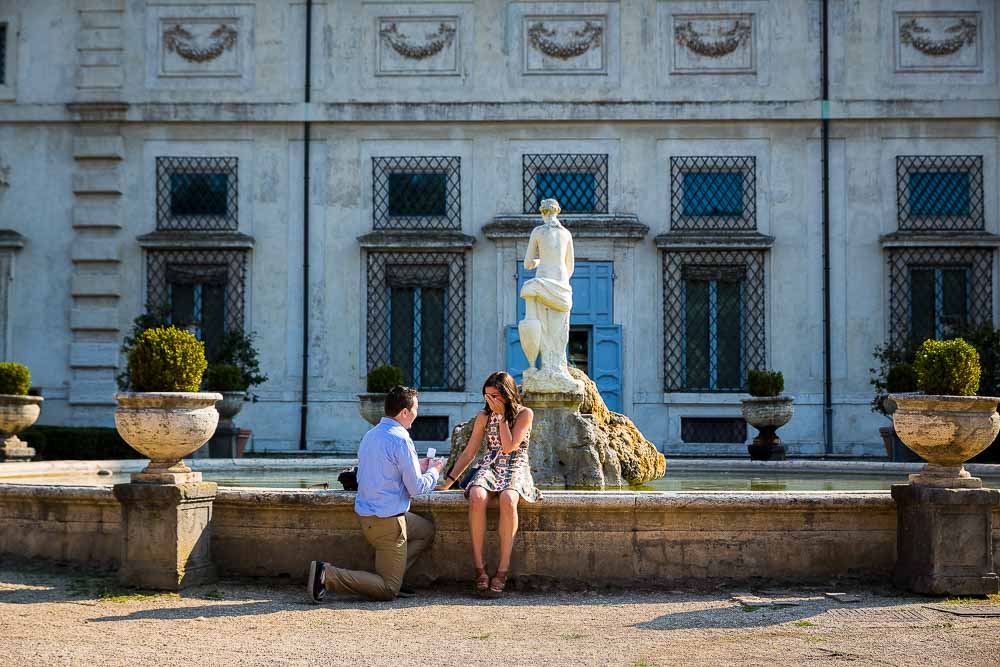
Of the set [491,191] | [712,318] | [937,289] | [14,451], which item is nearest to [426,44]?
[491,191]

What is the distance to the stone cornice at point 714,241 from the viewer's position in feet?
66.3

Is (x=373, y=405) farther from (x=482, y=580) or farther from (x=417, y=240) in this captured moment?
(x=482, y=580)

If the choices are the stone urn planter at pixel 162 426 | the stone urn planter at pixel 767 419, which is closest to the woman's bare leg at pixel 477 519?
the stone urn planter at pixel 162 426

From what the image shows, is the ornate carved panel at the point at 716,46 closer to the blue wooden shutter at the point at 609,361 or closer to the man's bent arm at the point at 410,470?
the blue wooden shutter at the point at 609,361

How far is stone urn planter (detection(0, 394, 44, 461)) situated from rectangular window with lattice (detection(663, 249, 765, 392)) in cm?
1031

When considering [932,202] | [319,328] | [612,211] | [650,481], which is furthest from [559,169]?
[650,481]

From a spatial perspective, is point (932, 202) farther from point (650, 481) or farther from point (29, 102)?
point (29, 102)

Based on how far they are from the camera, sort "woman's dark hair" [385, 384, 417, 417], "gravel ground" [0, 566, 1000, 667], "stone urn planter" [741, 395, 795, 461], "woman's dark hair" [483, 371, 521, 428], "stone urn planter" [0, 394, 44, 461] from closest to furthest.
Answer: "gravel ground" [0, 566, 1000, 667]
"woman's dark hair" [385, 384, 417, 417]
"woman's dark hair" [483, 371, 521, 428]
"stone urn planter" [0, 394, 44, 461]
"stone urn planter" [741, 395, 795, 461]

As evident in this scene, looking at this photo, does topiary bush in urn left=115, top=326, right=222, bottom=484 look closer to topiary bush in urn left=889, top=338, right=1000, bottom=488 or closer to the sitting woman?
the sitting woman

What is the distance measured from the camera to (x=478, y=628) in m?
5.99

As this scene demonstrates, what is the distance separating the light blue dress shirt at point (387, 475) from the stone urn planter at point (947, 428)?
273 centimetres

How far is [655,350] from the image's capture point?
67.3 ft

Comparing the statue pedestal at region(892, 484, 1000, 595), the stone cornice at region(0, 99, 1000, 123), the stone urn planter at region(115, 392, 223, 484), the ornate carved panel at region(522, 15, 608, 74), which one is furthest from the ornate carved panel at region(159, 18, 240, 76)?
the statue pedestal at region(892, 484, 1000, 595)

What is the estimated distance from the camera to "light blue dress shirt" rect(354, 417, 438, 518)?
6684 millimetres
